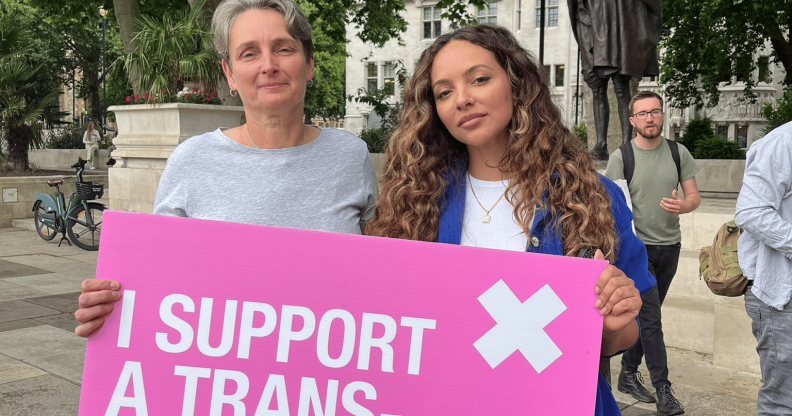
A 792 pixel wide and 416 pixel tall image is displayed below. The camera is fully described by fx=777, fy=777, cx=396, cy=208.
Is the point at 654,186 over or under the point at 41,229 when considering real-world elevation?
over

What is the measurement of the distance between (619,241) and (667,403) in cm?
344

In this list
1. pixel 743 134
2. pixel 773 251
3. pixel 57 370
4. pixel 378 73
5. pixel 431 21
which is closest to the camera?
pixel 773 251

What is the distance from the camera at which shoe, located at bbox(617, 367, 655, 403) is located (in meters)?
5.31

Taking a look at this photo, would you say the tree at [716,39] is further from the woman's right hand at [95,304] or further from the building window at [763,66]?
the woman's right hand at [95,304]

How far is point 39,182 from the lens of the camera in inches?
634

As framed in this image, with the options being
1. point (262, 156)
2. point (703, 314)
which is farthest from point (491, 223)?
point (703, 314)

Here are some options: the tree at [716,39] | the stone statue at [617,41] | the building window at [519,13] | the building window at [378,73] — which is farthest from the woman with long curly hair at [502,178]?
the building window at [378,73]

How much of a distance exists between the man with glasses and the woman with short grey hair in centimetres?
337

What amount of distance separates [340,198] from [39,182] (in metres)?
15.6

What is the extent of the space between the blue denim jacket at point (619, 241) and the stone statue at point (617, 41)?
5.49 meters

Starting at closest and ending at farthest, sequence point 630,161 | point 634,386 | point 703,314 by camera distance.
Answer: point 630,161 → point 634,386 → point 703,314

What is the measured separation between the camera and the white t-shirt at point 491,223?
2.07 meters

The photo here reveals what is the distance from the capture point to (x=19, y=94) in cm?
1738

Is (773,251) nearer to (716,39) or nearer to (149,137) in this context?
(149,137)
